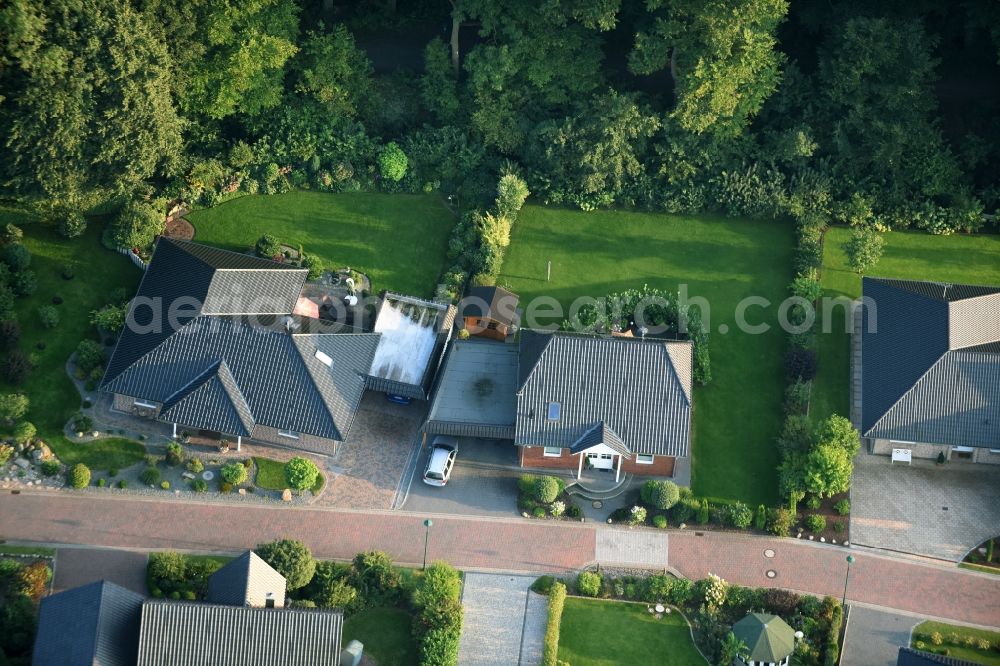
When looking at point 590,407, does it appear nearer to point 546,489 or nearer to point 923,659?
point 546,489

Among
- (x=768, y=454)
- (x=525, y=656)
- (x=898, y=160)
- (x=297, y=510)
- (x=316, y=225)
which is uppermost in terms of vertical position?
(x=898, y=160)

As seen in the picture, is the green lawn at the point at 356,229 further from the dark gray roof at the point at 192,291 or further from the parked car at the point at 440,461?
the parked car at the point at 440,461

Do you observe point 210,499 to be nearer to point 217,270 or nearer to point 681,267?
point 217,270

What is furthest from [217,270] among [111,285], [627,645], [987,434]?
[987,434]

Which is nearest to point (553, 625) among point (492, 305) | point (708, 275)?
point (492, 305)

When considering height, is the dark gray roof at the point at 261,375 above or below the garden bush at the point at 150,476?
above

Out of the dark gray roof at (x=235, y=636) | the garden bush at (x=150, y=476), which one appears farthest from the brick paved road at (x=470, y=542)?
the dark gray roof at (x=235, y=636)
